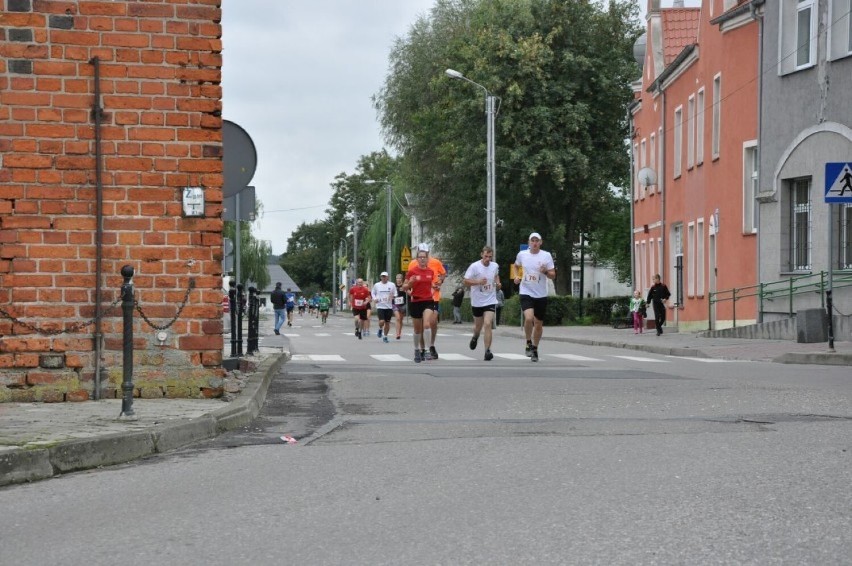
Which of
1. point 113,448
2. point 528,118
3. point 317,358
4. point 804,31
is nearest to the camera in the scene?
point 113,448

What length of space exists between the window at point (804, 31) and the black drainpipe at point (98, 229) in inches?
839

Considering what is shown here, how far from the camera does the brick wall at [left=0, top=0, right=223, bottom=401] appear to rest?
11.6 m

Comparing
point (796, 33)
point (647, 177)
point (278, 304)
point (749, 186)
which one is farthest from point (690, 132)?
point (278, 304)

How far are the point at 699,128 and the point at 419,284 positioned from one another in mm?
21654

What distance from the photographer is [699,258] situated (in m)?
41.4

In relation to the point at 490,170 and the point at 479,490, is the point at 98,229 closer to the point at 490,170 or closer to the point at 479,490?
the point at 479,490

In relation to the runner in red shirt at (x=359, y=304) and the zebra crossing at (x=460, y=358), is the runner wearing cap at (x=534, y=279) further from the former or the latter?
the runner in red shirt at (x=359, y=304)

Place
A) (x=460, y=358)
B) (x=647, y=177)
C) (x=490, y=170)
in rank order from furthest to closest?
(x=490, y=170), (x=647, y=177), (x=460, y=358)

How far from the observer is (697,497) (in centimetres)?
695

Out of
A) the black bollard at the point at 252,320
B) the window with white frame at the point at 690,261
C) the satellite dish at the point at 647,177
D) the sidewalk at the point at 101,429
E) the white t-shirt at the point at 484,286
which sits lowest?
the sidewalk at the point at 101,429

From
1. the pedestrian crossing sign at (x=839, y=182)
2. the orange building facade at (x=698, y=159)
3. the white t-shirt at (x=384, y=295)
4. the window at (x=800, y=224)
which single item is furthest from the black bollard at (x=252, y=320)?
the orange building facade at (x=698, y=159)

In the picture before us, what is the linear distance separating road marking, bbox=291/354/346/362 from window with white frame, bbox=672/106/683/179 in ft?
73.8

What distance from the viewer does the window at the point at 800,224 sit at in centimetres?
3055

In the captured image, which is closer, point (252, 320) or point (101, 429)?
point (101, 429)
